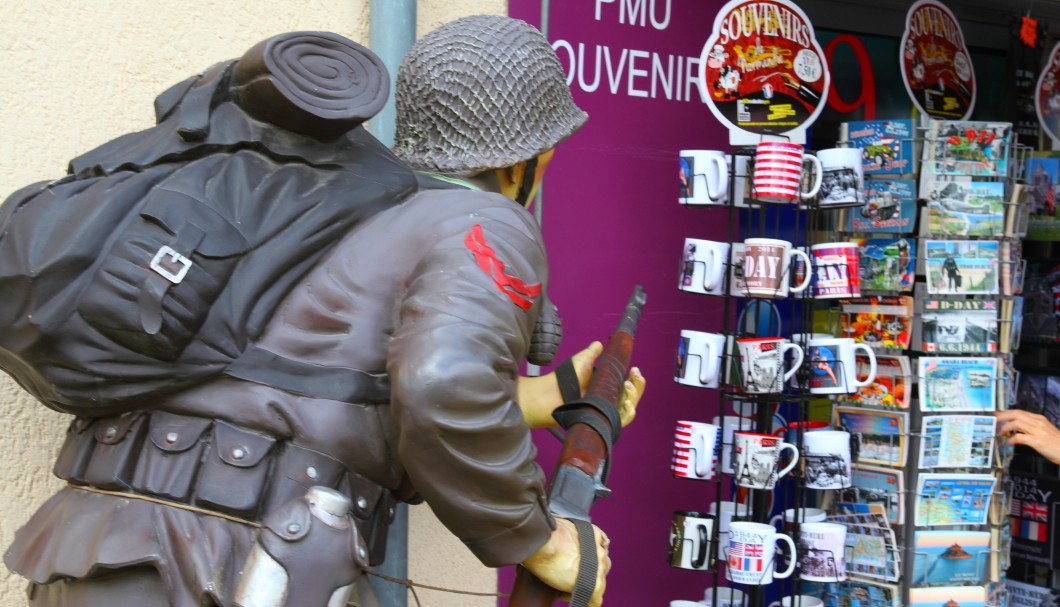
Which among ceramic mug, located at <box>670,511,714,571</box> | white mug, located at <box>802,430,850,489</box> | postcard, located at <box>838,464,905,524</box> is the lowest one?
ceramic mug, located at <box>670,511,714,571</box>

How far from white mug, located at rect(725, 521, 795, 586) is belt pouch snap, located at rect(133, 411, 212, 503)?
61.8 inches

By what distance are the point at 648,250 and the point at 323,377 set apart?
1758 mm

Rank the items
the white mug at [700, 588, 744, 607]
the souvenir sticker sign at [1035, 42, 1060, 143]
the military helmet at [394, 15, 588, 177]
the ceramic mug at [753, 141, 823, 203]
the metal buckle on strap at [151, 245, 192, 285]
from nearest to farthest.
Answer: the metal buckle on strap at [151, 245, 192, 285], the military helmet at [394, 15, 588, 177], the ceramic mug at [753, 141, 823, 203], the white mug at [700, 588, 744, 607], the souvenir sticker sign at [1035, 42, 1060, 143]

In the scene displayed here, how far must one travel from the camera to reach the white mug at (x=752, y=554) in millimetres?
2855

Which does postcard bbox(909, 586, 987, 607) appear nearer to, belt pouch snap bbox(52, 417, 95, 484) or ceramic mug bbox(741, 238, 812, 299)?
ceramic mug bbox(741, 238, 812, 299)

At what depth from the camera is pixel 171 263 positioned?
1691 millimetres

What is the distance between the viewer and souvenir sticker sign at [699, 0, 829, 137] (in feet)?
9.69

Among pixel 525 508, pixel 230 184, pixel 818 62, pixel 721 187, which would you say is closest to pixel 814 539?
pixel 721 187

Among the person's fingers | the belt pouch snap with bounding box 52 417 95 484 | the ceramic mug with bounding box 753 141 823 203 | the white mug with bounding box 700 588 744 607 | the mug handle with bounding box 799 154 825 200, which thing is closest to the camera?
the belt pouch snap with bounding box 52 417 95 484

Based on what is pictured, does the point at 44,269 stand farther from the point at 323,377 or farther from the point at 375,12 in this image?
the point at 375,12

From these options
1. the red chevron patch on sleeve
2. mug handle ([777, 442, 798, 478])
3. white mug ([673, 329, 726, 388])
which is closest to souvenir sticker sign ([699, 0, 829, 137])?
white mug ([673, 329, 726, 388])

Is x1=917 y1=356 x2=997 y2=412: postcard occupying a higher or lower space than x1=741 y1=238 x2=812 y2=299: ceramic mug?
lower

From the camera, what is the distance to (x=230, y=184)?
181cm

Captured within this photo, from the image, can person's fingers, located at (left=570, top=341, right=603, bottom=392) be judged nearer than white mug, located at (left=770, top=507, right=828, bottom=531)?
Yes
